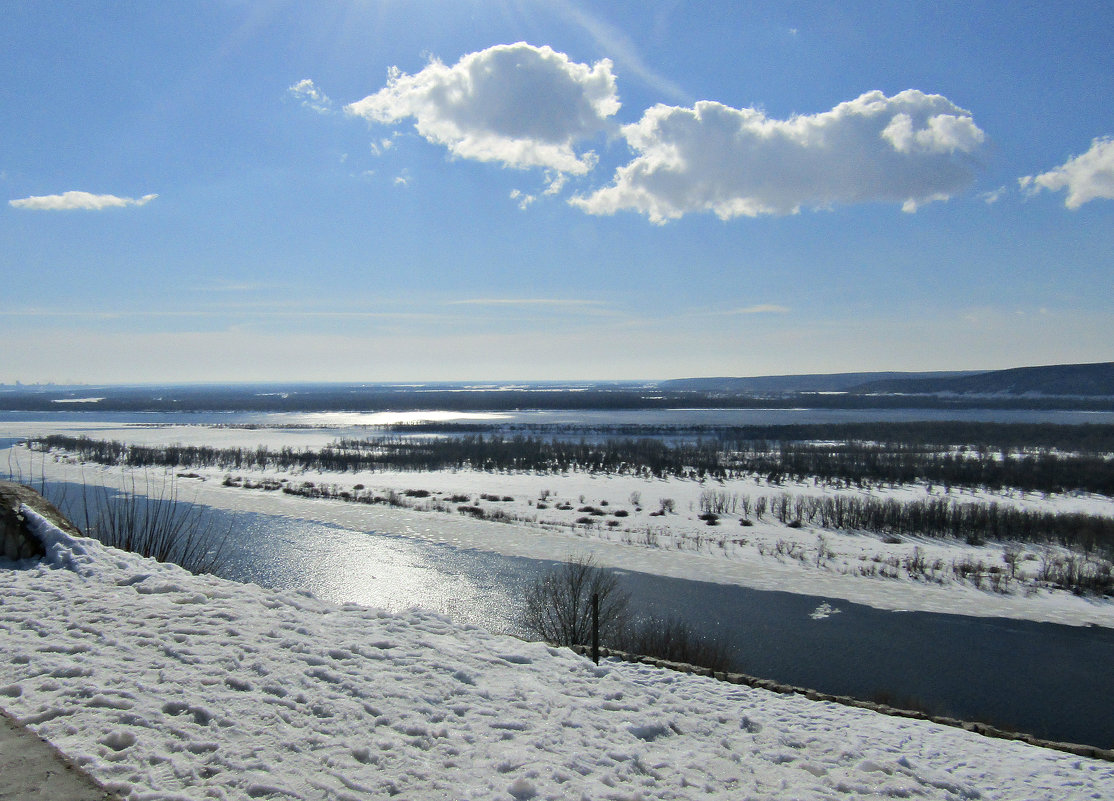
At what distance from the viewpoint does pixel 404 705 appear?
5.88 metres

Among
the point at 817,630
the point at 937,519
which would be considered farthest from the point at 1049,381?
the point at 817,630

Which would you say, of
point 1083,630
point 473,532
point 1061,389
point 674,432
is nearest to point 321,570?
point 473,532

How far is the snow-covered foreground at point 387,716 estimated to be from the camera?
15.4 feet

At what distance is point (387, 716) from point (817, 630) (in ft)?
47.5

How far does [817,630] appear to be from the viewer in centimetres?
1698

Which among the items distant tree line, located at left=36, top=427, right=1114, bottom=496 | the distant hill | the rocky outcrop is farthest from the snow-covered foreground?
the distant hill

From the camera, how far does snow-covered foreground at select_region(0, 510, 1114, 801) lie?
4690 millimetres

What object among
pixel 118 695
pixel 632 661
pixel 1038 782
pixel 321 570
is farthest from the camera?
pixel 321 570

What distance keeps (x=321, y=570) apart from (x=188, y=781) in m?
18.7

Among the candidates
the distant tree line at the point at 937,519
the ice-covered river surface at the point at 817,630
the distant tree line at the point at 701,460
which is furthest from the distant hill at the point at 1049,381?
the ice-covered river surface at the point at 817,630

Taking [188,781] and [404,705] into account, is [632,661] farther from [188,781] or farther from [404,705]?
[188,781]

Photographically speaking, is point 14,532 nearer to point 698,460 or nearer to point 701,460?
point 698,460

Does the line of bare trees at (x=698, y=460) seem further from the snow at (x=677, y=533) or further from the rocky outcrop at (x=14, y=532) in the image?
the rocky outcrop at (x=14, y=532)

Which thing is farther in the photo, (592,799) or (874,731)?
(874,731)
